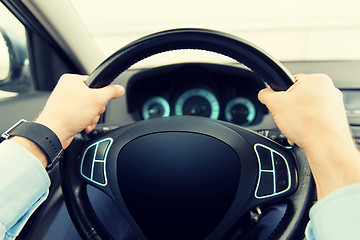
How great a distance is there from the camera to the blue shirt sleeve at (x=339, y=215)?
48 cm

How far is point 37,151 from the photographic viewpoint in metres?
0.64

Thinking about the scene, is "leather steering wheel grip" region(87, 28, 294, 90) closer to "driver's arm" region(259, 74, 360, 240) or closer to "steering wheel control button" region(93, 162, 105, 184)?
"driver's arm" region(259, 74, 360, 240)

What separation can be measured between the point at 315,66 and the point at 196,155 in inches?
32.0

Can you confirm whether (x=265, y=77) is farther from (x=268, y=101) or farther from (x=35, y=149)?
(x=35, y=149)

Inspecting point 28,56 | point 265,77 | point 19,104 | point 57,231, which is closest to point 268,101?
point 265,77

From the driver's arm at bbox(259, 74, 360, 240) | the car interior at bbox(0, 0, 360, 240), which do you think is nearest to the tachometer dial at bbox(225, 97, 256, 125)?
the car interior at bbox(0, 0, 360, 240)

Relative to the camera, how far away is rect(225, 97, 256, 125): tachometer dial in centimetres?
137

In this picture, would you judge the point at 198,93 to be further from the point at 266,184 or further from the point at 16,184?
Answer: the point at 16,184

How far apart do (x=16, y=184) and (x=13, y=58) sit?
2.74 feet

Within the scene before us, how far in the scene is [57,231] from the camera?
0.89m

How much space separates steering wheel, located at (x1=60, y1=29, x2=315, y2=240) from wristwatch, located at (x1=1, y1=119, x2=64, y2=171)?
0.17 feet

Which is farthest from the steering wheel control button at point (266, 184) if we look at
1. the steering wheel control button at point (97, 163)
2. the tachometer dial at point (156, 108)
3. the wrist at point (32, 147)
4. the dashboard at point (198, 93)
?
the tachometer dial at point (156, 108)

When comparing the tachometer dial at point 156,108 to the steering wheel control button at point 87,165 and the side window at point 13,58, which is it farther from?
the steering wheel control button at point 87,165

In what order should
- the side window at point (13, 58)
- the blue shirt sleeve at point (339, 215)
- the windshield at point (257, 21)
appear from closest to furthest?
the blue shirt sleeve at point (339, 215) < the side window at point (13, 58) < the windshield at point (257, 21)
